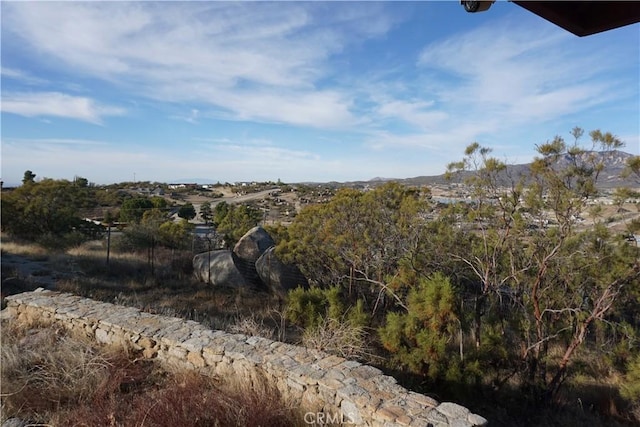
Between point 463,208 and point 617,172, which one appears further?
point 463,208

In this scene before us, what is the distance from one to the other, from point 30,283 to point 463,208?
35.0 feet

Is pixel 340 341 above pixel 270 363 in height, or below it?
below

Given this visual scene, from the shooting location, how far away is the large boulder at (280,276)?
11203 millimetres

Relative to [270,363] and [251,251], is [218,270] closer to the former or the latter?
[251,251]

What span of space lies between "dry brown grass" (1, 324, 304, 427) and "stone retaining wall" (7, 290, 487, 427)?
0.18m

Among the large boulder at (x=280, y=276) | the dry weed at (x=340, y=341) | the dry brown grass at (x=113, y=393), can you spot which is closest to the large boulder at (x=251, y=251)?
the large boulder at (x=280, y=276)

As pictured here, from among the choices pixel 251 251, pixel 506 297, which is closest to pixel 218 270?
pixel 251 251

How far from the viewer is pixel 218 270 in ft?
40.9

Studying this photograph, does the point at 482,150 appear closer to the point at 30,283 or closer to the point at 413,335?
the point at 413,335

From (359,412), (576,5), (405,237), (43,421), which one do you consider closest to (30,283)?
(43,421)

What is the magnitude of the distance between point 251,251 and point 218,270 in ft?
4.19

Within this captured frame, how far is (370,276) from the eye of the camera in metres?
9.14

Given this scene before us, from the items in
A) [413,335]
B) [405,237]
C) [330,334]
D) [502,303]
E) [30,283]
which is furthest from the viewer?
[30,283]

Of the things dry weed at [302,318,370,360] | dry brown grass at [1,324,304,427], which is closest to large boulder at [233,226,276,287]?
dry weed at [302,318,370,360]
